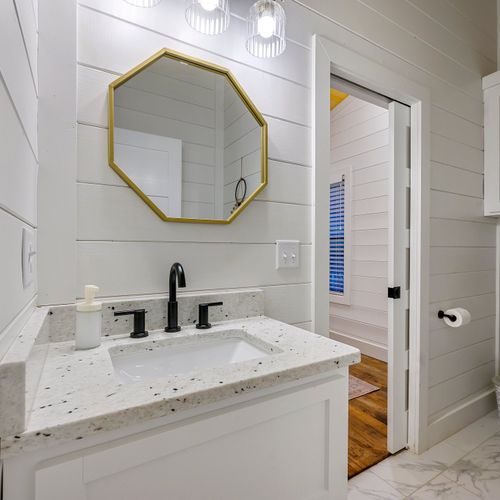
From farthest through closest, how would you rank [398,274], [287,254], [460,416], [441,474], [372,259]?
[372,259]
[460,416]
[398,274]
[441,474]
[287,254]

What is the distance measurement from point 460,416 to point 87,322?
2.15 meters

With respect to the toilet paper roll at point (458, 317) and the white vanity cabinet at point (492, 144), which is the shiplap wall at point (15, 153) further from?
the white vanity cabinet at point (492, 144)

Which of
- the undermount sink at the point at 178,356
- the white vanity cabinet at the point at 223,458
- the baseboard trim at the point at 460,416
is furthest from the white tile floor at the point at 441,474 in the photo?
the undermount sink at the point at 178,356

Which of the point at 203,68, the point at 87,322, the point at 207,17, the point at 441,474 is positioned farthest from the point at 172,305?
the point at 441,474

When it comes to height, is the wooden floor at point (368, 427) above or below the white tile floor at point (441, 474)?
above

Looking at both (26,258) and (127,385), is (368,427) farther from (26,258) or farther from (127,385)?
(26,258)

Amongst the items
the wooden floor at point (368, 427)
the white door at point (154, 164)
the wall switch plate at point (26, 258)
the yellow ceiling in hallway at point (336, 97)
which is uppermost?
the yellow ceiling in hallway at point (336, 97)

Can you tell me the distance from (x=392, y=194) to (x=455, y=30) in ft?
3.91

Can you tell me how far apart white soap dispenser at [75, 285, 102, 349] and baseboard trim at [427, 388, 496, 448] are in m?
1.81

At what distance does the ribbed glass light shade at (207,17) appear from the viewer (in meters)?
0.98

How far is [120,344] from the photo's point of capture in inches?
32.7

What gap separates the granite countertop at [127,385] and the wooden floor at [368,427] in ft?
3.76

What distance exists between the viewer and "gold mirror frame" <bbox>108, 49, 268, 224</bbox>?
0.91 m

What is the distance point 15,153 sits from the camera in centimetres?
57
